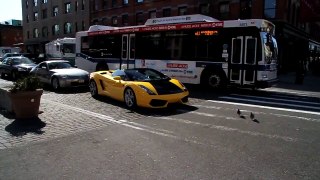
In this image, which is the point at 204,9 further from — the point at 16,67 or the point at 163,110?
the point at 163,110

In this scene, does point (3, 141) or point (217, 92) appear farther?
point (217, 92)

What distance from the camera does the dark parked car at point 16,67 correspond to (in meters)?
19.9

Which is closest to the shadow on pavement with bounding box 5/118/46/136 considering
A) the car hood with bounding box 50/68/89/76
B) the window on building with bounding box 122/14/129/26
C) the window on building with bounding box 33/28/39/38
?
the car hood with bounding box 50/68/89/76

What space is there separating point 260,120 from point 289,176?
3.96 meters

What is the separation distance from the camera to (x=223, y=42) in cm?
1405

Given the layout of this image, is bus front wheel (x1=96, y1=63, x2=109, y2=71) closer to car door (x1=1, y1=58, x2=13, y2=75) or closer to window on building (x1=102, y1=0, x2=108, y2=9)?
car door (x1=1, y1=58, x2=13, y2=75)

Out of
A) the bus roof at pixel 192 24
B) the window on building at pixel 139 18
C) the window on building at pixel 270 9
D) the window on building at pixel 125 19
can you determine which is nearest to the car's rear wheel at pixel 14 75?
the bus roof at pixel 192 24

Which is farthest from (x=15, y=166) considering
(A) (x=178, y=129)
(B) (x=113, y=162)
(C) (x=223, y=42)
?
(C) (x=223, y=42)

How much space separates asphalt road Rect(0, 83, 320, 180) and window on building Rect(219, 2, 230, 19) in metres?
21.5

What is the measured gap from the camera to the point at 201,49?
48.7 feet

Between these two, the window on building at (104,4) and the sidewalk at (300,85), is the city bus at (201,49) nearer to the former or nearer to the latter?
the sidewalk at (300,85)

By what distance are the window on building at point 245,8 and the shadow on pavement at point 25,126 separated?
2488 centimetres

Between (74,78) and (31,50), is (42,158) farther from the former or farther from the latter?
(31,50)

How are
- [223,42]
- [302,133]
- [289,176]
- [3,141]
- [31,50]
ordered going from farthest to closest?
[31,50]
[223,42]
[302,133]
[3,141]
[289,176]
